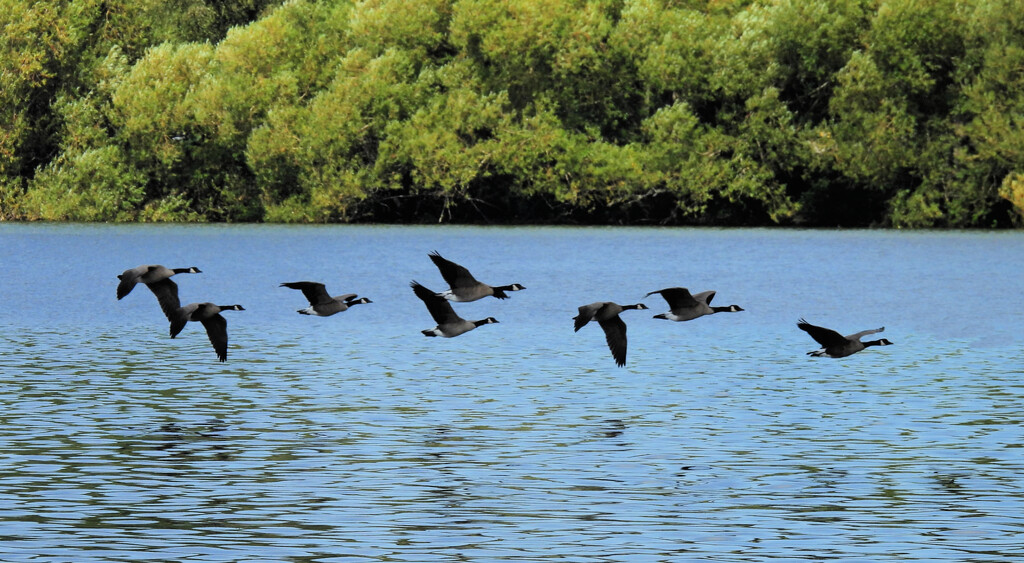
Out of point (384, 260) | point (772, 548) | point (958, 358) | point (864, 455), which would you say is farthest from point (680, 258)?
point (772, 548)

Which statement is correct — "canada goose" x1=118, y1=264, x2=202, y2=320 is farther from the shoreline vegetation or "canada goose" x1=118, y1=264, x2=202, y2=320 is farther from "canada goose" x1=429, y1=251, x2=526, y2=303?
the shoreline vegetation

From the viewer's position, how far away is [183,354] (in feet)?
115

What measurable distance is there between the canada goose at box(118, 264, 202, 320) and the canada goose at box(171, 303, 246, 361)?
8.0 inches

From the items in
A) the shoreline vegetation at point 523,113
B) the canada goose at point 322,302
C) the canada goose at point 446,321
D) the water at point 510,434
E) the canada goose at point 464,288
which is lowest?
the water at point 510,434

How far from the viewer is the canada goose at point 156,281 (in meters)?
24.3

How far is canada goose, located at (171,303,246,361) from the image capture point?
1002 inches

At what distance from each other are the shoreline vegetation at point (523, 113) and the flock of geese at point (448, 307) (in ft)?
194

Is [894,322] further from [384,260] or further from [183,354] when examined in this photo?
[384,260]

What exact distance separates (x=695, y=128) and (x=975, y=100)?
1311 centimetres

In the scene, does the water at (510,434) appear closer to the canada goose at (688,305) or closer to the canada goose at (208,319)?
the canada goose at (208,319)

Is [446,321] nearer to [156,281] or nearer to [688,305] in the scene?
[688,305]

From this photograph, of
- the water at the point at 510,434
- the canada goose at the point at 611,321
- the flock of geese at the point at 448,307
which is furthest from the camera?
the canada goose at the point at 611,321

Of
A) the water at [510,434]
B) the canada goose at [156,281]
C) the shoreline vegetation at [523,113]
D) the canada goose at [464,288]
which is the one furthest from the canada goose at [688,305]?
the shoreline vegetation at [523,113]

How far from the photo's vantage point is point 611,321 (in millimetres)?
25891
